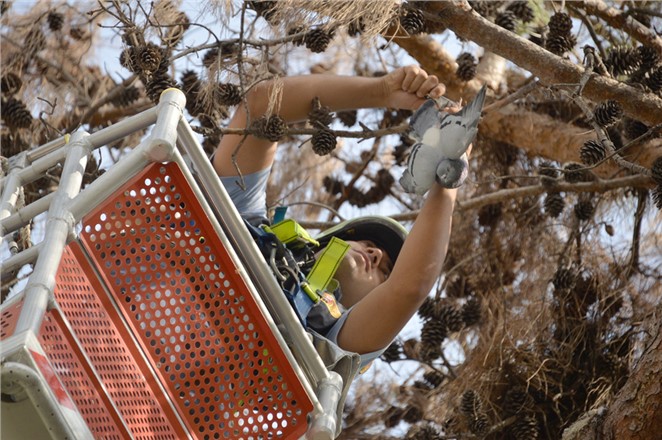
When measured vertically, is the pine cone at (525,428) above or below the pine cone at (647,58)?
below

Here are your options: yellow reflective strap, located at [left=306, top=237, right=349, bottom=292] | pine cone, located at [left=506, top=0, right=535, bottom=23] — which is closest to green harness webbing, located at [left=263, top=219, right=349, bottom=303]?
yellow reflective strap, located at [left=306, top=237, right=349, bottom=292]

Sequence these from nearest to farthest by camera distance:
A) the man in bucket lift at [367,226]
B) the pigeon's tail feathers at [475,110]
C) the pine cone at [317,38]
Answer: the pigeon's tail feathers at [475,110], the man in bucket lift at [367,226], the pine cone at [317,38]

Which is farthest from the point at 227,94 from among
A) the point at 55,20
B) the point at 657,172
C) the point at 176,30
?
the point at 55,20

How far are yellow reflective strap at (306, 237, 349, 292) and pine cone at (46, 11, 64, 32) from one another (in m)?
1.87

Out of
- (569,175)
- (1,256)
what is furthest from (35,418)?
(569,175)

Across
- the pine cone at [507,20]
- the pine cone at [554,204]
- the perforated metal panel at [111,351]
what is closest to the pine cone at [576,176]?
the pine cone at [554,204]

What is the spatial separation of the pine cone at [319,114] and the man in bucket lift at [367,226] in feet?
0.05

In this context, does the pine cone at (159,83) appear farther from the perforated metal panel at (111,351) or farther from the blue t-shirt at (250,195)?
the perforated metal panel at (111,351)

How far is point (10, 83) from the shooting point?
3.79m

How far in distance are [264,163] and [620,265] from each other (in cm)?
133

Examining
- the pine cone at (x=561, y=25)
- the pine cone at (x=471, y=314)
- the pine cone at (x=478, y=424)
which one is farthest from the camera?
the pine cone at (x=471, y=314)

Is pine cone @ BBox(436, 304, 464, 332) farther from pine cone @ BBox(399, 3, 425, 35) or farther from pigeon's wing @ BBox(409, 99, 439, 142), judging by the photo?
pigeon's wing @ BBox(409, 99, 439, 142)

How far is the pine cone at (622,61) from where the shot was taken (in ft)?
9.63

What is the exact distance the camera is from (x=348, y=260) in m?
2.65
